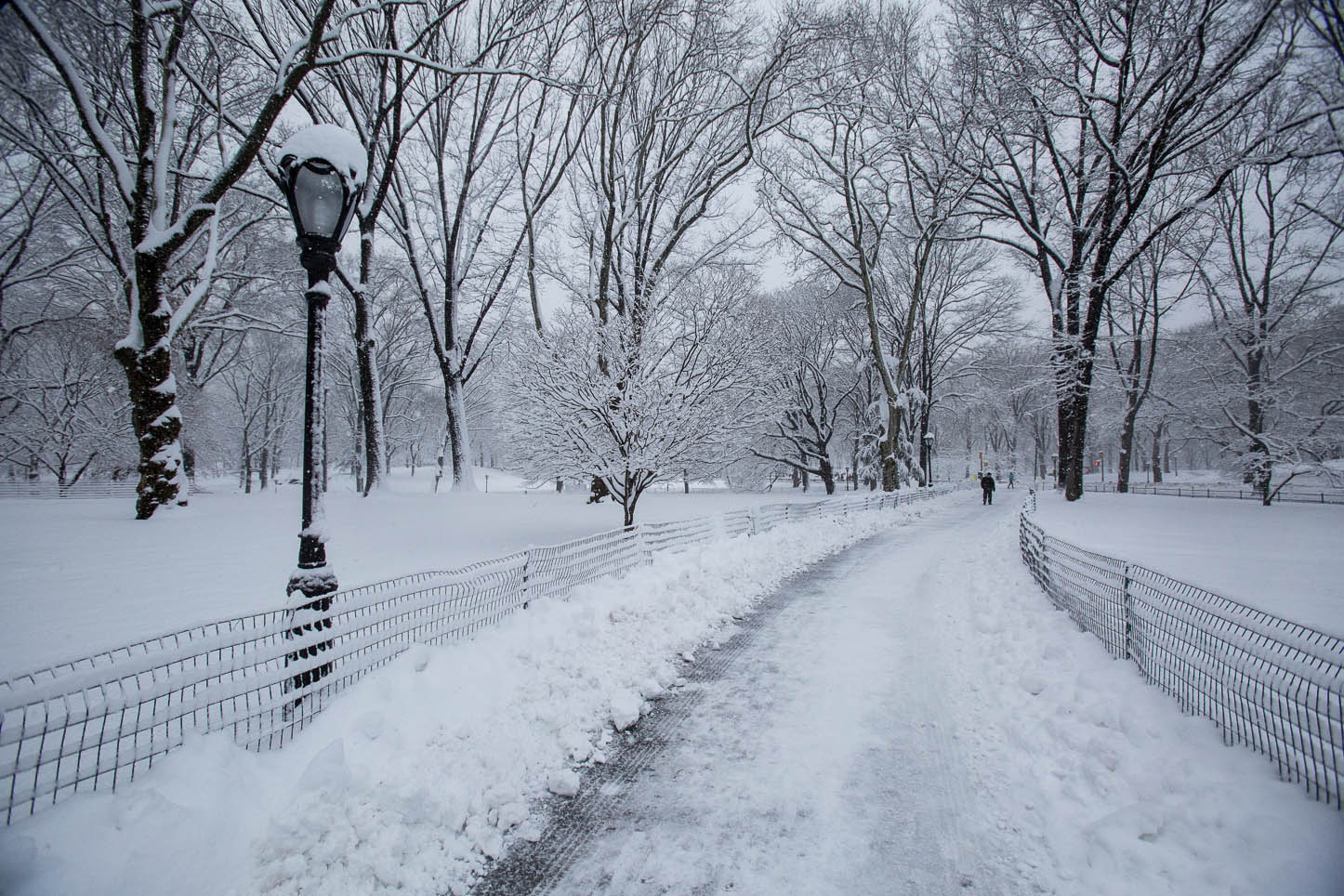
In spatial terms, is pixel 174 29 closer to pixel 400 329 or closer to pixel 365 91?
pixel 365 91

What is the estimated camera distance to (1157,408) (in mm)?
26688

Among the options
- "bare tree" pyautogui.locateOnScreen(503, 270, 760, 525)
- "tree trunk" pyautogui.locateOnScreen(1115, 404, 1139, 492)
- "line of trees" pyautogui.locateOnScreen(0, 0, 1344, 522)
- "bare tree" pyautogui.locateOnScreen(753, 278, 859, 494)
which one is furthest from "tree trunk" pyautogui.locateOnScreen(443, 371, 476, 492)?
"tree trunk" pyautogui.locateOnScreen(1115, 404, 1139, 492)

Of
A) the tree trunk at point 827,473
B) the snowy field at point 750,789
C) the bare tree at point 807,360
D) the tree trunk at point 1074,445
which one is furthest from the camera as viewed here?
the tree trunk at point 827,473

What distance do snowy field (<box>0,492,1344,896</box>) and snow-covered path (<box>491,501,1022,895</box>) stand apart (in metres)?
0.02

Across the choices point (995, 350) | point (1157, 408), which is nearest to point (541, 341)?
point (1157, 408)

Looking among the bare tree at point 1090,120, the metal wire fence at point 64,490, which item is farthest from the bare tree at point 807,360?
the metal wire fence at point 64,490

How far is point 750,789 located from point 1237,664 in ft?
10.2

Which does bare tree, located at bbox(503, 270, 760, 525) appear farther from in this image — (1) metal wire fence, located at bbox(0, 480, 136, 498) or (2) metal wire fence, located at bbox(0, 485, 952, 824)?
(1) metal wire fence, located at bbox(0, 480, 136, 498)

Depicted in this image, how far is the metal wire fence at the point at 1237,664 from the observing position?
9.47 ft

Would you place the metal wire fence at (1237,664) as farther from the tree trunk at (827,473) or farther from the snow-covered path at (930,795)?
the tree trunk at (827,473)

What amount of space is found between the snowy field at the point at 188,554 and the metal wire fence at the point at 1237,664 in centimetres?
626

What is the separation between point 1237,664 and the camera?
3.47m

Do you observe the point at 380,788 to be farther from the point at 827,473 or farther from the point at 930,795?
the point at 827,473

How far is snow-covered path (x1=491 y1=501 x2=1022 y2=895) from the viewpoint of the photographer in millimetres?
2809
